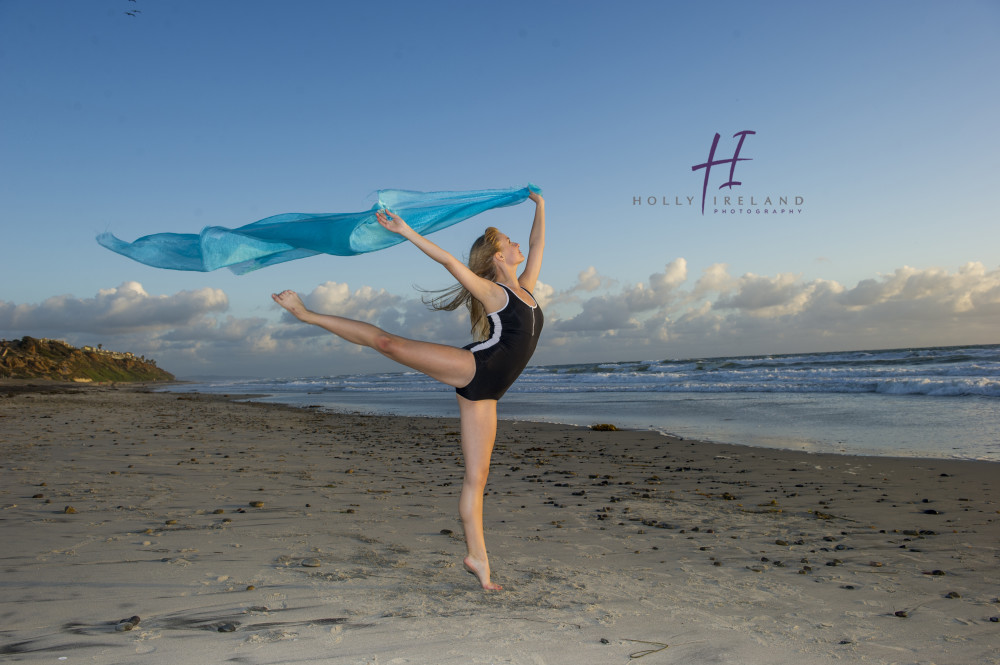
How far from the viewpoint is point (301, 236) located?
4.72 m

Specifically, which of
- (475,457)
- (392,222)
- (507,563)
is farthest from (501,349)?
(507,563)

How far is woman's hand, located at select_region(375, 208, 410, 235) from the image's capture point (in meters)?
3.78

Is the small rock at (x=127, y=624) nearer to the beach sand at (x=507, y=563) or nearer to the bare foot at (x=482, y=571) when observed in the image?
the beach sand at (x=507, y=563)

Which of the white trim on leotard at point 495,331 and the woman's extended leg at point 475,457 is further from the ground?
the white trim on leotard at point 495,331

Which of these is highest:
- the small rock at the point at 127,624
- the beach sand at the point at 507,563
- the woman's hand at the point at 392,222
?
the woman's hand at the point at 392,222

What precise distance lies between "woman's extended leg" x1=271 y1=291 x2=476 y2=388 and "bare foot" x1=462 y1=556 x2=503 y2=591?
1082 millimetres

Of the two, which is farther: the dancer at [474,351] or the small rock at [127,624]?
the dancer at [474,351]

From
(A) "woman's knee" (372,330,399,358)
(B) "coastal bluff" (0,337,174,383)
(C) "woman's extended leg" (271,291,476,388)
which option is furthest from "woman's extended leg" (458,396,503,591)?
(B) "coastal bluff" (0,337,174,383)

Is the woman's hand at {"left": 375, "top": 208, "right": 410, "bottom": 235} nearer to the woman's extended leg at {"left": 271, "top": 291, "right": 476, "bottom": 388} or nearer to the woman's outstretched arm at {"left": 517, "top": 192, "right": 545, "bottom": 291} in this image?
the woman's extended leg at {"left": 271, "top": 291, "right": 476, "bottom": 388}

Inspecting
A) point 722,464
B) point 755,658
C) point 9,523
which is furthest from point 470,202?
point 722,464

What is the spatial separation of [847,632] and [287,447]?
9360 millimetres

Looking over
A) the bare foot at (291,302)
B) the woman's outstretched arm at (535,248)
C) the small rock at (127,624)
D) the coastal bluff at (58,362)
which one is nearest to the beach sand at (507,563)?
the small rock at (127,624)

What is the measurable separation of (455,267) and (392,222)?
1.95 feet

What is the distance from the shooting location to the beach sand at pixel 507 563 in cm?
298
